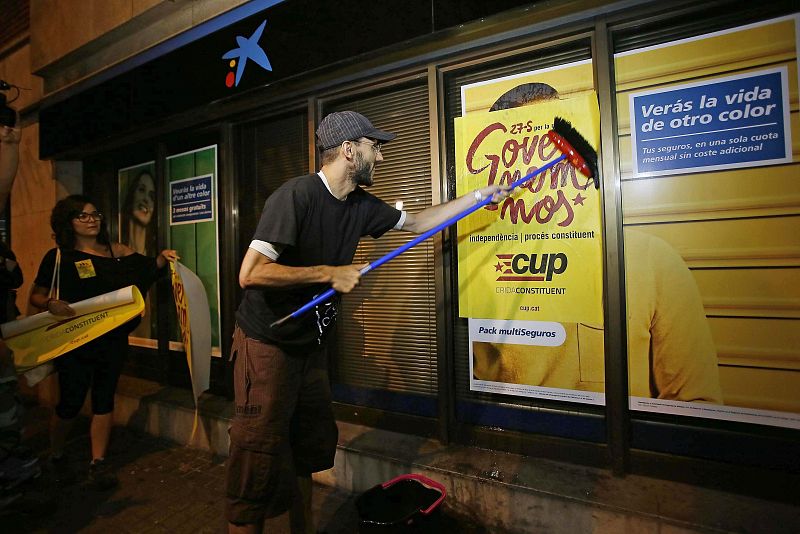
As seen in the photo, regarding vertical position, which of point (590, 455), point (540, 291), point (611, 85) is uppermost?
point (611, 85)

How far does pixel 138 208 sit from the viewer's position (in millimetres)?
5812

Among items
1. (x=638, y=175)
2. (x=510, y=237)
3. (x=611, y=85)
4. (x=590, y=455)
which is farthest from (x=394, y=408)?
(x=611, y=85)

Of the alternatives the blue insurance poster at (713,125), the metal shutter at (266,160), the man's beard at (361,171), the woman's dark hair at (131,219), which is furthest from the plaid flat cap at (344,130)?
the woman's dark hair at (131,219)

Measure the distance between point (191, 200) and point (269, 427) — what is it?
3.72 metres

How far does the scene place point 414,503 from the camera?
111 inches

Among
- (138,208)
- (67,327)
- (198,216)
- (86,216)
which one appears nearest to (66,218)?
(86,216)

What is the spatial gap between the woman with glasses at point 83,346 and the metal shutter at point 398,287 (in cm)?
213

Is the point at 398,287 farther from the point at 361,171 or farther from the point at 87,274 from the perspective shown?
the point at 87,274

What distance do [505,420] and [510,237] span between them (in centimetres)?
145

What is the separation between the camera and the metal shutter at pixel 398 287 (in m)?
3.64

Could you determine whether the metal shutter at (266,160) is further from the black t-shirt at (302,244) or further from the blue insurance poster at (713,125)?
the blue insurance poster at (713,125)

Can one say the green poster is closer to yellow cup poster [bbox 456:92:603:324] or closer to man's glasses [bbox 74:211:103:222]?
man's glasses [bbox 74:211:103:222]

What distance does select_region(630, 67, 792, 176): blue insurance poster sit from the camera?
2.47 m

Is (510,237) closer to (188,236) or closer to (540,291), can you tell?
(540,291)
